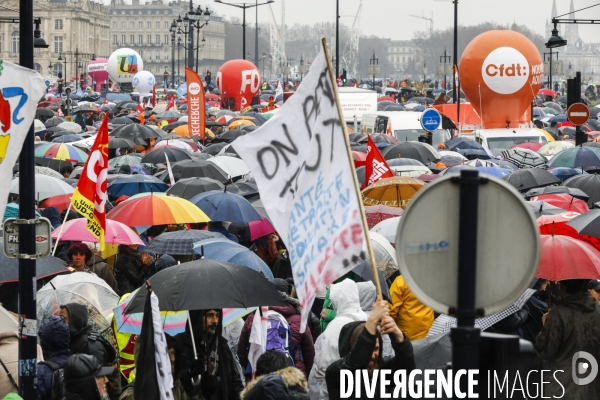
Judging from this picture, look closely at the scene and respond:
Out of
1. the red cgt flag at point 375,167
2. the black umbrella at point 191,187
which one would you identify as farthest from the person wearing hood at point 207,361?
A: the red cgt flag at point 375,167

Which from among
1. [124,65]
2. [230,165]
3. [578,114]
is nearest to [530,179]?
[230,165]

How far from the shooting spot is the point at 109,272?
29.0ft

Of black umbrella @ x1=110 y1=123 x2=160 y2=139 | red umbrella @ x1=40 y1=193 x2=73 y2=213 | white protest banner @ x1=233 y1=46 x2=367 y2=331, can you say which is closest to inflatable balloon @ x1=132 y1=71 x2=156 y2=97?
black umbrella @ x1=110 y1=123 x2=160 y2=139

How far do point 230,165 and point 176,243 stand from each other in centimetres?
632

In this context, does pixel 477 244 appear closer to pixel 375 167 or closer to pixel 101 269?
pixel 101 269

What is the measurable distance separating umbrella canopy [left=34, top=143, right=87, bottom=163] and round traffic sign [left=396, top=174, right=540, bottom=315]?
43.1 feet

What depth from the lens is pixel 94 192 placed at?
8086 mm

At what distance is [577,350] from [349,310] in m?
1.18

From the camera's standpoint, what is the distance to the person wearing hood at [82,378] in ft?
17.6

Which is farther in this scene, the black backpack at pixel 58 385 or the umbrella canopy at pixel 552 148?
the umbrella canopy at pixel 552 148

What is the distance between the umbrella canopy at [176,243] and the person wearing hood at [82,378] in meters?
3.10

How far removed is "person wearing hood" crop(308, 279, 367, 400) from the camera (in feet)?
19.2

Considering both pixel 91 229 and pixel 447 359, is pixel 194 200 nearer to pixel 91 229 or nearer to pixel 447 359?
pixel 91 229

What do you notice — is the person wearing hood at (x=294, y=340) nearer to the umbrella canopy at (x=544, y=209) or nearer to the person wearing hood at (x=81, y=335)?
the person wearing hood at (x=81, y=335)
